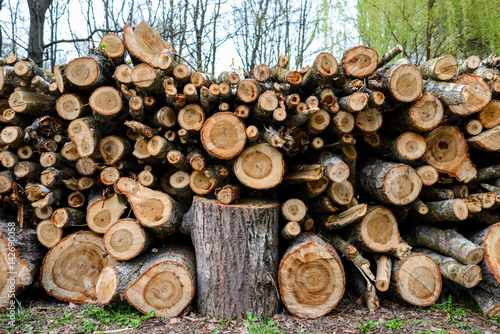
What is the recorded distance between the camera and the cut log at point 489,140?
114 inches

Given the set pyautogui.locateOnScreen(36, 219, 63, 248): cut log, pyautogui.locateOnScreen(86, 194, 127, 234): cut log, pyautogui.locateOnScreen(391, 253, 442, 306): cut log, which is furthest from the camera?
pyautogui.locateOnScreen(36, 219, 63, 248): cut log

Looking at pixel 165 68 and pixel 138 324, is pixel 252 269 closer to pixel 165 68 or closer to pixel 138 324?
pixel 138 324

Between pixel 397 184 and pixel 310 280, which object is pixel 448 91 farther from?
pixel 310 280

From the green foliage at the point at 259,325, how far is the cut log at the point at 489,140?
8.04 ft

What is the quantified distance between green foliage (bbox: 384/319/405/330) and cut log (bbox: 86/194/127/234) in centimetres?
253

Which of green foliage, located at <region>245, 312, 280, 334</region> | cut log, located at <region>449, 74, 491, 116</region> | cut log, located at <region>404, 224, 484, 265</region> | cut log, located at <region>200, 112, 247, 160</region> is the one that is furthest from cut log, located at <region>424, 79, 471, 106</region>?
green foliage, located at <region>245, 312, 280, 334</region>

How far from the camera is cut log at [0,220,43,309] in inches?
112

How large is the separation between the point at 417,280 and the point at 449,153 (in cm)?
121

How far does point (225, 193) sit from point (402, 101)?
169cm

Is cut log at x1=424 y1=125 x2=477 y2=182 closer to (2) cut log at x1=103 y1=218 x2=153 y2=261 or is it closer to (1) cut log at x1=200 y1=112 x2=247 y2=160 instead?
(1) cut log at x1=200 y1=112 x2=247 y2=160

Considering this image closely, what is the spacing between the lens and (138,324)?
8.25 feet

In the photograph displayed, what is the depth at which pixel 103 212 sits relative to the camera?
3.03 meters

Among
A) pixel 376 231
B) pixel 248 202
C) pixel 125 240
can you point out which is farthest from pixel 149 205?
pixel 376 231

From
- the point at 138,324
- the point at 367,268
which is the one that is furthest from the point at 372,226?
the point at 138,324
